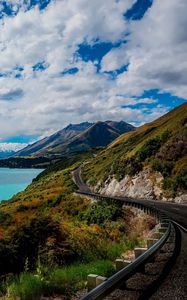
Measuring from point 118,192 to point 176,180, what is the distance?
27094 millimetres

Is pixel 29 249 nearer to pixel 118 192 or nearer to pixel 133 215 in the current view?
pixel 133 215

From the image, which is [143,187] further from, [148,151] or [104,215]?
[104,215]

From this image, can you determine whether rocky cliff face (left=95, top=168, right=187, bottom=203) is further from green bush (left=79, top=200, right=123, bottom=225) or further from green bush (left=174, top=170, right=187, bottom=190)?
green bush (left=79, top=200, right=123, bottom=225)

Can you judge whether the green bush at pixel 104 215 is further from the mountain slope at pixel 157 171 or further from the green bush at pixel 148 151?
the green bush at pixel 148 151

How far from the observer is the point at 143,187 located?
72.3 metres

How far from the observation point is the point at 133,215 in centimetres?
3962

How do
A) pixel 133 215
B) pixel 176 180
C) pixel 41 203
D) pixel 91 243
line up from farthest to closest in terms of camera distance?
pixel 41 203
pixel 176 180
pixel 133 215
pixel 91 243

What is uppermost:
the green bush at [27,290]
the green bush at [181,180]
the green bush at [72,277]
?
the green bush at [181,180]

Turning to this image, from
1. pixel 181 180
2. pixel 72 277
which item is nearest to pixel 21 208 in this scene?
pixel 181 180

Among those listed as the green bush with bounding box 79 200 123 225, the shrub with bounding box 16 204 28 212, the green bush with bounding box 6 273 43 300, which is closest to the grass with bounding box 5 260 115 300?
the green bush with bounding box 6 273 43 300

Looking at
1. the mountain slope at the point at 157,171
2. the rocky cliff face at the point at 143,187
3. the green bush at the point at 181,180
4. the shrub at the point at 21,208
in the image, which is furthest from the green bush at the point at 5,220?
the green bush at the point at 181,180

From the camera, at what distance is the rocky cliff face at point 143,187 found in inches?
2544

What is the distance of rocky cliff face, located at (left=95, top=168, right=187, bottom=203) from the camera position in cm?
6462

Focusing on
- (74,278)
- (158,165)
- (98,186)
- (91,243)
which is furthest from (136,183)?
(74,278)
